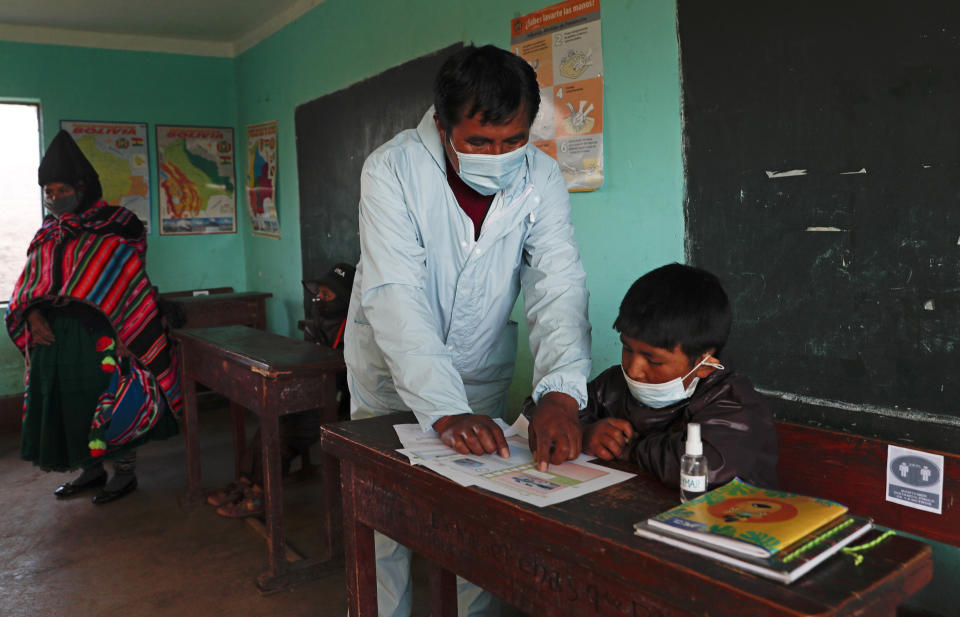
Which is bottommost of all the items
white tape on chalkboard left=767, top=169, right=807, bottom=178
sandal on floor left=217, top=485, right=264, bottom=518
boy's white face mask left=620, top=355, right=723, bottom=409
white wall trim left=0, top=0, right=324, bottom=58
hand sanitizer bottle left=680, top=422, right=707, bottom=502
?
sandal on floor left=217, top=485, right=264, bottom=518

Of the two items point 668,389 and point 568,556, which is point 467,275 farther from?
point 568,556

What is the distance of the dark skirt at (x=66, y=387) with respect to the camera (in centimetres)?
356

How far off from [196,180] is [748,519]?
546cm

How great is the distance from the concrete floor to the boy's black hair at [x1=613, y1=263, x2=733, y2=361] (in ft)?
4.52

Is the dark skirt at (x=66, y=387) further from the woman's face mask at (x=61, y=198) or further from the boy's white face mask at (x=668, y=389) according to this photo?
the boy's white face mask at (x=668, y=389)

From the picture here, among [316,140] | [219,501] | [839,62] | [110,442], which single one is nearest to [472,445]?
[839,62]

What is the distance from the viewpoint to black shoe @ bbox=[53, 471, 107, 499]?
3.75 metres

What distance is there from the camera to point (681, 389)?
5.05 ft

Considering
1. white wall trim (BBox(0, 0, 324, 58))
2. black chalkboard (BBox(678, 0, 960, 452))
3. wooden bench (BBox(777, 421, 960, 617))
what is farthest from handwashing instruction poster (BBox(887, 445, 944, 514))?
white wall trim (BBox(0, 0, 324, 58))

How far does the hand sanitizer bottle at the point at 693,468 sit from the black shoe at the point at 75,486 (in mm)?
3525

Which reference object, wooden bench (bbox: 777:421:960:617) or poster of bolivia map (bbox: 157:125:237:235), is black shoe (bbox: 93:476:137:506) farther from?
wooden bench (bbox: 777:421:960:617)

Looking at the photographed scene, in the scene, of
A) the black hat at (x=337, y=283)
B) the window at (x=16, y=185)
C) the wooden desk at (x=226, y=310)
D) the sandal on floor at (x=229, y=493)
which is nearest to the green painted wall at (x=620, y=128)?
the black hat at (x=337, y=283)

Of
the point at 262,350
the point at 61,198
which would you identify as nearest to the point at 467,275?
the point at 262,350

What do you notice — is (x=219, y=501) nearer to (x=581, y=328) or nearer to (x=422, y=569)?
(x=422, y=569)
